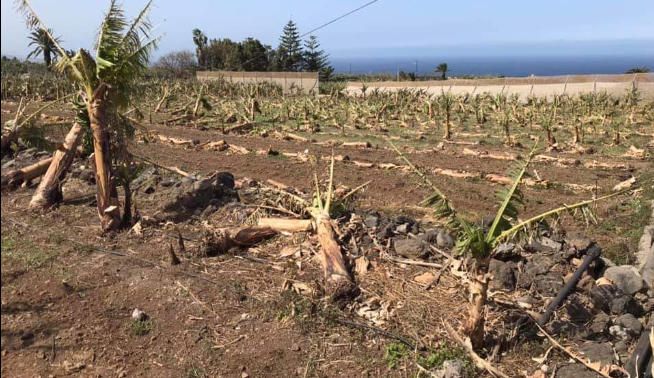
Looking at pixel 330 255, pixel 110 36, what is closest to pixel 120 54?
pixel 110 36

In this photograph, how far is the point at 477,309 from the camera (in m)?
4.06

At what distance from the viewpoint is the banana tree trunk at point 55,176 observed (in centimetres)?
737

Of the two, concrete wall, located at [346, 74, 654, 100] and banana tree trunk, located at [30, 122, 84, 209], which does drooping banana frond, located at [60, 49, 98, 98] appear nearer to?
banana tree trunk, located at [30, 122, 84, 209]

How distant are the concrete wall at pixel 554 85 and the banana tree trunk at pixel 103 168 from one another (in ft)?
76.7

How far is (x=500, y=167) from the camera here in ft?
39.5

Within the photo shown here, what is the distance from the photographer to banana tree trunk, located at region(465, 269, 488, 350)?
157 inches

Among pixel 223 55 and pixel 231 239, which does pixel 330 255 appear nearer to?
pixel 231 239

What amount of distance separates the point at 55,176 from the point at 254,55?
43358 millimetres

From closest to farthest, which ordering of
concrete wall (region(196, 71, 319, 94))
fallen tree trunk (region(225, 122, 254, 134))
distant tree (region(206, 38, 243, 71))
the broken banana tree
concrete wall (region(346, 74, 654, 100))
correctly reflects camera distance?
the broken banana tree, fallen tree trunk (region(225, 122, 254, 134)), concrete wall (region(346, 74, 654, 100)), concrete wall (region(196, 71, 319, 94)), distant tree (region(206, 38, 243, 71))

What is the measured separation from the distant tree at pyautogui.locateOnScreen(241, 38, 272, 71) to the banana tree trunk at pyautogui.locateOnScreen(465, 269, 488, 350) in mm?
46026

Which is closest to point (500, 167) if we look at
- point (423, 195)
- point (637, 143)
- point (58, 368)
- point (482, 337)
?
point (423, 195)

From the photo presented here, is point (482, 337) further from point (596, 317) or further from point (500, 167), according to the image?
point (500, 167)

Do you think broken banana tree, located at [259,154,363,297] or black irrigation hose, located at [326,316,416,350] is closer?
black irrigation hose, located at [326,316,416,350]

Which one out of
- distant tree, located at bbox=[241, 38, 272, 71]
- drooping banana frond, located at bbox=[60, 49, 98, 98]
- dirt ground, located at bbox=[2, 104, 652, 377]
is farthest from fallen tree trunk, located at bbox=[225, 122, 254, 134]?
distant tree, located at bbox=[241, 38, 272, 71]
